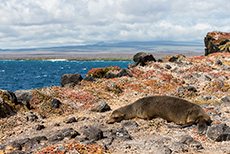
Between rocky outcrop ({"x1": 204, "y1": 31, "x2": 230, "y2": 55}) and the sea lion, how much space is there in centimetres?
3910

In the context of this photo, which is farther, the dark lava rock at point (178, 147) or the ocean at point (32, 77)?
the ocean at point (32, 77)

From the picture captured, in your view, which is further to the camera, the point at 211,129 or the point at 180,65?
the point at 180,65

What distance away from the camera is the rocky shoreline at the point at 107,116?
9.48 meters

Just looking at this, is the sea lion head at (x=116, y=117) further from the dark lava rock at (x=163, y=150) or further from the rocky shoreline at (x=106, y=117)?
the dark lava rock at (x=163, y=150)

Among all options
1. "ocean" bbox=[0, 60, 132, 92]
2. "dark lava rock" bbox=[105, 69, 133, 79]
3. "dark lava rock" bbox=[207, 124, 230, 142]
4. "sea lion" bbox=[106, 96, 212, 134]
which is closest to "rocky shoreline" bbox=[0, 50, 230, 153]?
"dark lava rock" bbox=[207, 124, 230, 142]

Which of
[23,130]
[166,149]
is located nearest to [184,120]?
[166,149]

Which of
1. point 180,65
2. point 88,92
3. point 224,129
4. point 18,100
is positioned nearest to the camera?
point 224,129

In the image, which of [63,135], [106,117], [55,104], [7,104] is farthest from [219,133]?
[7,104]

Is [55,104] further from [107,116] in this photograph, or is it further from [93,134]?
[93,134]

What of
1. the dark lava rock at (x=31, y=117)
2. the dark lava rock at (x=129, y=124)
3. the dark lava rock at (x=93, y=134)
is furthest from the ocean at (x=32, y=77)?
the dark lava rock at (x=93, y=134)

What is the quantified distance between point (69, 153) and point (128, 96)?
503 inches

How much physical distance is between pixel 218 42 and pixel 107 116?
140 feet

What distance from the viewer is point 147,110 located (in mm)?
12742

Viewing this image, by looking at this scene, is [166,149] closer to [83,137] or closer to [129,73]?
[83,137]
